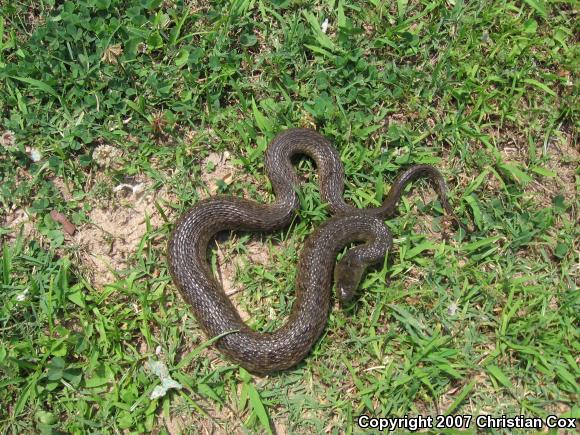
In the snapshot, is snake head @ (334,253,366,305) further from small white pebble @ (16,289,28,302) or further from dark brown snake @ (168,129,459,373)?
small white pebble @ (16,289,28,302)

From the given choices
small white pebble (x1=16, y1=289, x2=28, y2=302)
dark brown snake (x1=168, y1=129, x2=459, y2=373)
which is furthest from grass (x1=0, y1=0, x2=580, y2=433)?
dark brown snake (x1=168, y1=129, x2=459, y2=373)

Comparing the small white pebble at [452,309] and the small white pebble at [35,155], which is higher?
the small white pebble at [35,155]

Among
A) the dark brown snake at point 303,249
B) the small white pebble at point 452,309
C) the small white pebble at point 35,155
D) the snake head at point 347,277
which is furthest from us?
the small white pebble at point 35,155

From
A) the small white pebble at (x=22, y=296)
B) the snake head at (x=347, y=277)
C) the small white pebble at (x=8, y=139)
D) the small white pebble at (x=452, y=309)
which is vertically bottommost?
the small white pebble at (x=22, y=296)

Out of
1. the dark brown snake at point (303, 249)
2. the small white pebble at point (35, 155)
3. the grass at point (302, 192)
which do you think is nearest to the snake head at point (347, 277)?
the dark brown snake at point (303, 249)

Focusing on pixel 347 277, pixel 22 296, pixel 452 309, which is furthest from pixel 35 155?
pixel 452 309

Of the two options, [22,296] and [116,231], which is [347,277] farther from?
[22,296]

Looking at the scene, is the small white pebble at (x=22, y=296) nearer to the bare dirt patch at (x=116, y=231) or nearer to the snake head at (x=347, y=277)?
the bare dirt patch at (x=116, y=231)
